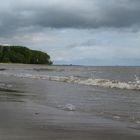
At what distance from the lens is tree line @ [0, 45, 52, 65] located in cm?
16338

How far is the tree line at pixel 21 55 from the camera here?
163m

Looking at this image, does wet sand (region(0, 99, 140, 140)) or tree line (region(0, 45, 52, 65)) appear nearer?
wet sand (region(0, 99, 140, 140))

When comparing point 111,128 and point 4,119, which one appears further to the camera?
point 4,119

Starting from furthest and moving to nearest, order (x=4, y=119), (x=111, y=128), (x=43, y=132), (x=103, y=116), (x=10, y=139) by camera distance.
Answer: (x=103, y=116) → (x=4, y=119) → (x=111, y=128) → (x=43, y=132) → (x=10, y=139)

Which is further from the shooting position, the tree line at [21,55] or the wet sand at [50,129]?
the tree line at [21,55]

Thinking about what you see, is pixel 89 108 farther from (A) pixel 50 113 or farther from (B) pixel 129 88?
(B) pixel 129 88

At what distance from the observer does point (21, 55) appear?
165875mm

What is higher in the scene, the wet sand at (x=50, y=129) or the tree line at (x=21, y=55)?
the tree line at (x=21, y=55)

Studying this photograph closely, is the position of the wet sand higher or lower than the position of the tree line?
lower

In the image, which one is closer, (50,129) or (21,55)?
(50,129)

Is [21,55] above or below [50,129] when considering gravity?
above

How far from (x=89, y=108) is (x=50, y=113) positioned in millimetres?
2167

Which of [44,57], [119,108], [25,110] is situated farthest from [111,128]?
[44,57]

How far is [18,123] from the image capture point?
10375 mm
